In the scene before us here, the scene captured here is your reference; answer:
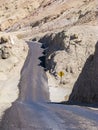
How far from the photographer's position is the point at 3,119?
26797 mm

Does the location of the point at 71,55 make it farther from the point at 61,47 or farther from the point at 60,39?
the point at 60,39

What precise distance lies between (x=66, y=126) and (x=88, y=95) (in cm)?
2066

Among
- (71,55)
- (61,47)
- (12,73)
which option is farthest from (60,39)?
(12,73)

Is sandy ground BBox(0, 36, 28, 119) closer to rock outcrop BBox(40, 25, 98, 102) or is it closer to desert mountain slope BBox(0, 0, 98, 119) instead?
desert mountain slope BBox(0, 0, 98, 119)

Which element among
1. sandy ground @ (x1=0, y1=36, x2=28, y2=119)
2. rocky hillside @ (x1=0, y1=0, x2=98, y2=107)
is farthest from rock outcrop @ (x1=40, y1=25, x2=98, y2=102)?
sandy ground @ (x1=0, y1=36, x2=28, y2=119)


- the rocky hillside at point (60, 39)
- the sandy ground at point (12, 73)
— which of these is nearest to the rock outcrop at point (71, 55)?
the rocky hillside at point (60, 39)

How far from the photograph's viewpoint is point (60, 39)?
263 ft

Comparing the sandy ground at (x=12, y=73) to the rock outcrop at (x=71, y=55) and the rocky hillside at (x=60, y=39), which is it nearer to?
the rocky hillside at (x=60, y=39)

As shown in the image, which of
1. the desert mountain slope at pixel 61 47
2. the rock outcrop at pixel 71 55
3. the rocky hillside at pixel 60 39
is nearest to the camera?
the desert mountain slope at pixel 61 47

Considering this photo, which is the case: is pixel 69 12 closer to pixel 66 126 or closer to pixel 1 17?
pixel 1 17

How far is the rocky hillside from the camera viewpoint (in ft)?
171

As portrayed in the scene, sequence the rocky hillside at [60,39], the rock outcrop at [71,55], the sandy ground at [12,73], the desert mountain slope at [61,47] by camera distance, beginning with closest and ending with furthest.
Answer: the desert mountain slope at [61,47], the rocky hillside at [60,39], the sandy ground at [12,73], the rock outcrop at [71,55]

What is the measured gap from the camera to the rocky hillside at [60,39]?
52075 mm

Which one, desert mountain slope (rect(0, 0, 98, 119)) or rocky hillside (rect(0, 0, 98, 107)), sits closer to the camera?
desert mountain slope (rect(0, 0, 98, 119))
